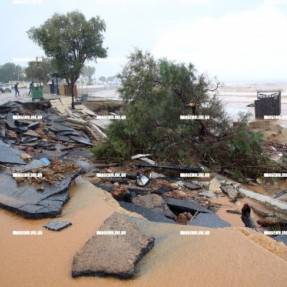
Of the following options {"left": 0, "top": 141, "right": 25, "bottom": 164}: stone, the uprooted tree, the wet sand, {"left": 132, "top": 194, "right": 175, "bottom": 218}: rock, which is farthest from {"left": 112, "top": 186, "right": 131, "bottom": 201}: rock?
the uprooted tree

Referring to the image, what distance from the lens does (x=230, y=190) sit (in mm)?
7238

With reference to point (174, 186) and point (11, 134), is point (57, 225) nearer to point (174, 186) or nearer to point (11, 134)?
point (174, 186)

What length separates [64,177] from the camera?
524cm

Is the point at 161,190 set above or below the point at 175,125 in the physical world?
Result: below

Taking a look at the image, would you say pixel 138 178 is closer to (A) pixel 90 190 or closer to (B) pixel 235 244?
(A) pixel 90 190

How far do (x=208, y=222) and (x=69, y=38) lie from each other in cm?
2024

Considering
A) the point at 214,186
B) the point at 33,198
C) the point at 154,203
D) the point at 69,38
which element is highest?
the point at 69,38

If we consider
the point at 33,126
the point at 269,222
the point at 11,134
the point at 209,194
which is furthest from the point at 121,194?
the point at 33,126

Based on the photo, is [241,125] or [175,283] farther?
[241,125]

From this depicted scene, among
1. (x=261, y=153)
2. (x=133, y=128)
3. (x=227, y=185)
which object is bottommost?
(x=227, y=185)

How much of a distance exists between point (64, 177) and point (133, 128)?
4.42 metres

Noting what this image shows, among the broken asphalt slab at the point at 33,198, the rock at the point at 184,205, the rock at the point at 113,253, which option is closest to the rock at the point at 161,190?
the rock at the point at 184,205

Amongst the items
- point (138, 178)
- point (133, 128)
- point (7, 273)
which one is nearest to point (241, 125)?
point (133, 128)

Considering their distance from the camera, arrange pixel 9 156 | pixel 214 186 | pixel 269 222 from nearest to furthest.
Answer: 1. pixel 269 222
2. pixel 9 156
3. pixel 214 186
